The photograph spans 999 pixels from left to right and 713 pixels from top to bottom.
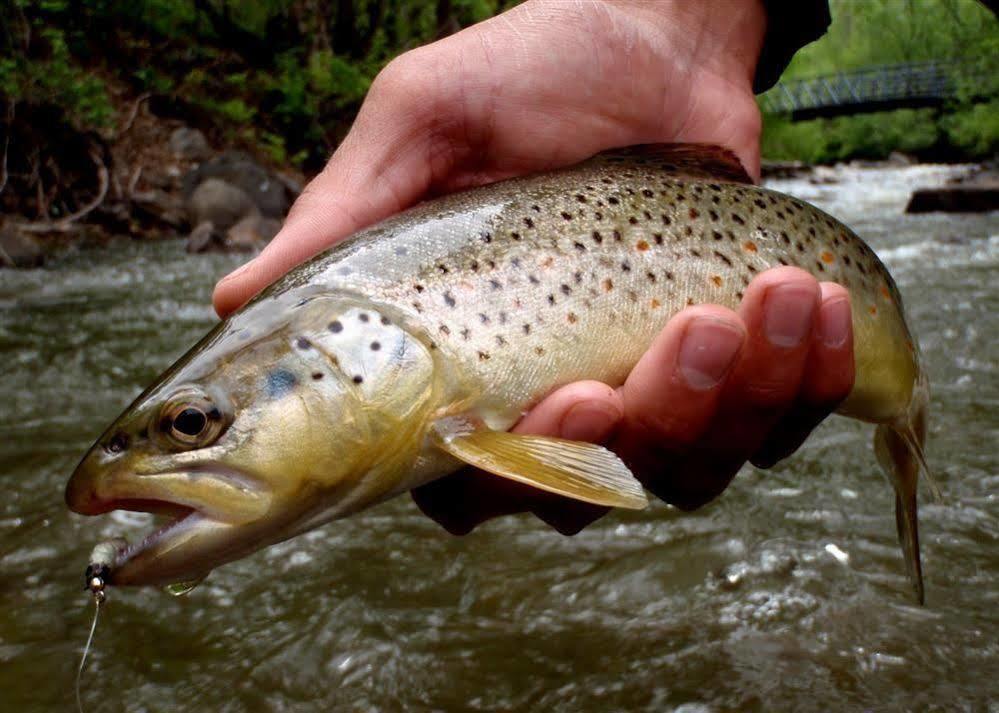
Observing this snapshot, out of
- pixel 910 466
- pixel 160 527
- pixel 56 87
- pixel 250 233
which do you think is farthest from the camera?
pixel 56 87

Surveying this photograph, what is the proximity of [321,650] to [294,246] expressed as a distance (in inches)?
50.9

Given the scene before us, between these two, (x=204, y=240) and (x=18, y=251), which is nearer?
(x=18, y=251)

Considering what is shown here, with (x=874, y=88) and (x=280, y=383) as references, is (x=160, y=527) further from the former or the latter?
(x=874, y=88)

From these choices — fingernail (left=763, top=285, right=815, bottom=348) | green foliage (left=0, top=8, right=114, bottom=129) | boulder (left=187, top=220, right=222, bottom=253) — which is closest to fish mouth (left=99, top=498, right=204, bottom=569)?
fingernail (left=763, top=285, right=815, bottom=348)

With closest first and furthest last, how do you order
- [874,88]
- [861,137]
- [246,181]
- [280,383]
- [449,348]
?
[280,383] → [449,348] → [246,181] → [874,88] → [861,137]

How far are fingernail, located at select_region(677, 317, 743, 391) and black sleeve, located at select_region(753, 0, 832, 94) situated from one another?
4.72 ft

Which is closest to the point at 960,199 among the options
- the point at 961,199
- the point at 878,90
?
the point at 961,199

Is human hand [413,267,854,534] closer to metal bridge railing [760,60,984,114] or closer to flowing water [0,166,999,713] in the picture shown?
flowing water [0,166,999,713]

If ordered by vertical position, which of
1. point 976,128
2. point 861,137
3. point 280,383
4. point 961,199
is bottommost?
point 861,137

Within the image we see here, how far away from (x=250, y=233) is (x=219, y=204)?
95cm

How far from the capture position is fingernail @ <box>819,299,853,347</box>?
1991mm

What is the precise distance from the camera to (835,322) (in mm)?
1999

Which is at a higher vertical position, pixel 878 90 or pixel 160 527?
pixel 160 527

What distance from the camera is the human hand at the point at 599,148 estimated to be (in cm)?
197
